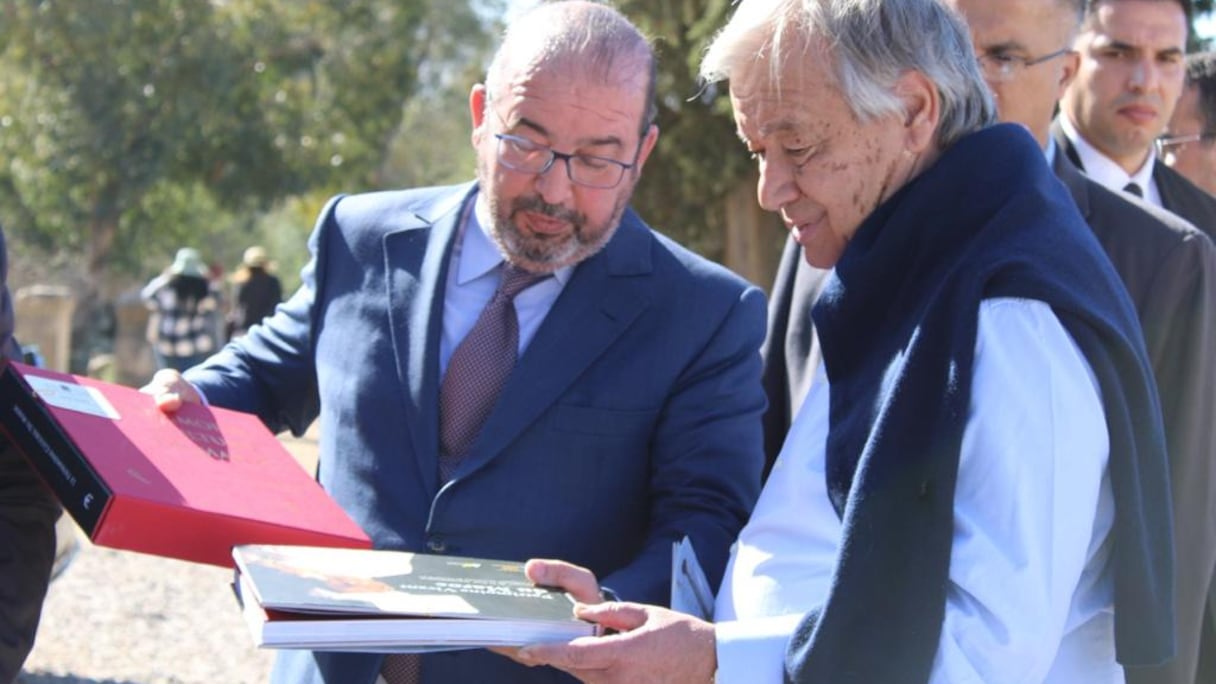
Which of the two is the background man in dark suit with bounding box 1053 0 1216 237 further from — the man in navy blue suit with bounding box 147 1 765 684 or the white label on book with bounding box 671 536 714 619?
the white label on book with bounding box 671 536 714 619

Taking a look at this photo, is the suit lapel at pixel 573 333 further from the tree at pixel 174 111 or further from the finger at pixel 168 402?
the tree at pixel 174 111

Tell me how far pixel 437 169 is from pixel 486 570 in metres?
36.6

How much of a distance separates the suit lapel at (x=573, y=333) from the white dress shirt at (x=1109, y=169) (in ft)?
6.23

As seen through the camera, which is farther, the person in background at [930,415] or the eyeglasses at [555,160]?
the eyeglasses at [555,160]

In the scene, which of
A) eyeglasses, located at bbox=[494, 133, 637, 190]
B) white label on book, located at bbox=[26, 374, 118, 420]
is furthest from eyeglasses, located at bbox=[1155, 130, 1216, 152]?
white label on book, located at bbox=[26, 374, 118, 420]

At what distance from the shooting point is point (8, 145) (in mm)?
28203

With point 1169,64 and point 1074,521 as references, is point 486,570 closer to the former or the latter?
point 1074,521

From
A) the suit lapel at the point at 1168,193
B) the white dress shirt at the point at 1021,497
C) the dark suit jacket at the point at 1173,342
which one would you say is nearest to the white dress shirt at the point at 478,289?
the dark suit jacket at the point at 1173,342

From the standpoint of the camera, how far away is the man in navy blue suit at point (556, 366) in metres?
2.80

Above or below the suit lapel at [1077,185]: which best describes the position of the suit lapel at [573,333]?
below

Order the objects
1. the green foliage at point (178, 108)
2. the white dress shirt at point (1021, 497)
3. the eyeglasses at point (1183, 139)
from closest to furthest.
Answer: the white dress shirt at point (1021, 497) → the eyeglasses at point (1183, 139) → the green foliage at point (178, 108)

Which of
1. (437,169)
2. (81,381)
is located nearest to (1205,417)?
(81,381)

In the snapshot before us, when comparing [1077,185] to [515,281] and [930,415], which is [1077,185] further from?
[930,415]

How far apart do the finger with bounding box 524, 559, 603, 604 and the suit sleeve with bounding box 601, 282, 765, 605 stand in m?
0.23
